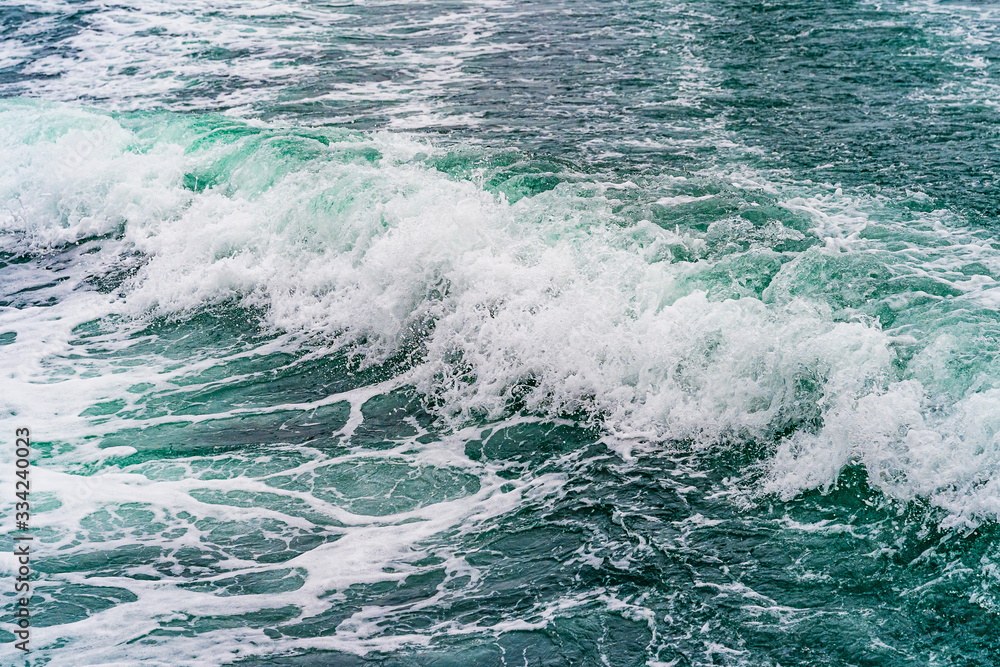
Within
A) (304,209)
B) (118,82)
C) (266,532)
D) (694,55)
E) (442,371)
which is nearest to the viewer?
(266,532)

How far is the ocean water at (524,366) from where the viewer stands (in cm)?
610

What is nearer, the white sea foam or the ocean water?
the ocean water

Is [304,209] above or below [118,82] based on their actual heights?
below

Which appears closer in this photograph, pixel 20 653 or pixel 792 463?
pixel 20 653

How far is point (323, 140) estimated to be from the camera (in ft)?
45.6

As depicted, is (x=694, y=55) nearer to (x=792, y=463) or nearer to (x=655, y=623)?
(x=792, y=463)

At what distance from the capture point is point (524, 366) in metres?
8.73

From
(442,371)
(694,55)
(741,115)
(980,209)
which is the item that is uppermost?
(694,55)

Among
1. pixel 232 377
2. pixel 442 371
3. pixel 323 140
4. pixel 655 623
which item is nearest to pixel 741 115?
pixel 323 140

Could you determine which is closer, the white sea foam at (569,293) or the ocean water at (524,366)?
the ocean water at (524,366)

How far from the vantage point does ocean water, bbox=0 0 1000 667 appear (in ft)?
20.0

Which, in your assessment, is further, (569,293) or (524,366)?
(569,293)

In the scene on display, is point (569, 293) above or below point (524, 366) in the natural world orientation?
above

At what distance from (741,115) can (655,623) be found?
10360 millimetres
